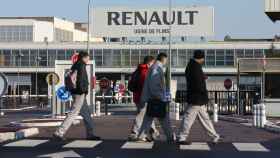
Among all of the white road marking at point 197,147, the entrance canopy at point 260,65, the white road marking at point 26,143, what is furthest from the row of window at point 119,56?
the white road marking at point 197,147

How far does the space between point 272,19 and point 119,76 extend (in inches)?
3133

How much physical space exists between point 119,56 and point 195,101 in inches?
3805

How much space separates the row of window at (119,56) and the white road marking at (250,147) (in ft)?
306

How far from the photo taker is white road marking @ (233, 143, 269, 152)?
14.4 meters

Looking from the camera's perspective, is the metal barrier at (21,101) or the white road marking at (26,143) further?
the metal barrier at (21,101)

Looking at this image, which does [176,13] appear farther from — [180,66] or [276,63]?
[180,66]

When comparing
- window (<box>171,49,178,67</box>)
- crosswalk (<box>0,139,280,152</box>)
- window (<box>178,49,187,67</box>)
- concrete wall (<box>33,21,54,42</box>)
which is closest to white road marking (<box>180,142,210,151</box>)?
crosswalk (<box>0,139,280,152</box>)

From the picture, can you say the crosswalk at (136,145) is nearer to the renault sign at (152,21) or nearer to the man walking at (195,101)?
the man walking at (195,101)

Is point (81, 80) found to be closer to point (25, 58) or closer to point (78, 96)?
point (78, 96)

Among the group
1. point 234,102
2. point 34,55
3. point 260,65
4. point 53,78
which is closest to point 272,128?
point 53,78

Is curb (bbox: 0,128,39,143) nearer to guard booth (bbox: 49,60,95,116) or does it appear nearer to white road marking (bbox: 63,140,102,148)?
white road marking (bbox: 63,140,102,148)

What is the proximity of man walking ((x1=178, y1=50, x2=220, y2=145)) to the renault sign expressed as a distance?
44.8m

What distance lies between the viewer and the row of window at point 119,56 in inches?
4345

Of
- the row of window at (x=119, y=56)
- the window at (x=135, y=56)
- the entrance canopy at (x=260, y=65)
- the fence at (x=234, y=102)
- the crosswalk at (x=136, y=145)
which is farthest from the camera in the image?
the row of window at (x=119, y=56)
